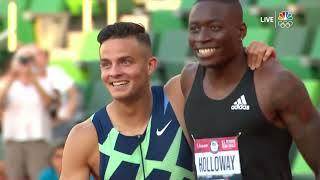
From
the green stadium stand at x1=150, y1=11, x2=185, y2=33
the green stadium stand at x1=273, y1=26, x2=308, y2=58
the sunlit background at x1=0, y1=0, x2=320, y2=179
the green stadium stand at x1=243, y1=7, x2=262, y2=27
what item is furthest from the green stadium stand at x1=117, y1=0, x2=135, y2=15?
the green stadium stand at x1=273, y1=26, x2=308, y2=58

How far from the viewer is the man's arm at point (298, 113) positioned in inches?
164

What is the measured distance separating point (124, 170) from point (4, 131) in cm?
494

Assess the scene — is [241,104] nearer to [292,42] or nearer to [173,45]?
[292,42]

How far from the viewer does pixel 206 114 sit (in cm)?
435

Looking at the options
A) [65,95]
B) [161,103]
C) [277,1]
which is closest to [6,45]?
[65,95]

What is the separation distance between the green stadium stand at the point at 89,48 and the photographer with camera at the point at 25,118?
2002mm

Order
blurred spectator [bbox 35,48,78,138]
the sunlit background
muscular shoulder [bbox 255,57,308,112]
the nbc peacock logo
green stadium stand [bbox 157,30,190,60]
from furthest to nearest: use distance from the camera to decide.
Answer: green stadium stand [bbox 157,30,190,60] < the sunlit background < blurred spectator [bbox 35,48,78,138] < the nbc peacock logo < muscular shoulder [bbox 255,57,308,112]

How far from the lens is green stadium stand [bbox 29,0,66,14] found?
12.1 m

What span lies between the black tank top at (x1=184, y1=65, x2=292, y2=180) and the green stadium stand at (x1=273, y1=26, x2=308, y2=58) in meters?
5.52

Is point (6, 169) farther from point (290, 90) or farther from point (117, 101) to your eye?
point (290, 90)

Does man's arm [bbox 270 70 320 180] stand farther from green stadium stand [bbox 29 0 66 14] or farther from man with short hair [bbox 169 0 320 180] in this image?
green stadium stand [bbox 29 0 66 14]

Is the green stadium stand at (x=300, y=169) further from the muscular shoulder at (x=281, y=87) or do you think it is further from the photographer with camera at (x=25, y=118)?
the muscular shoulder at (x=281, y=87)

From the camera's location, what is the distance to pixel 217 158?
170 inches

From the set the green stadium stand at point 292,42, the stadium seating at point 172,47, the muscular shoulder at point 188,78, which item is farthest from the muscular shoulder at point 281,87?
the stadium seating at point 172,47
